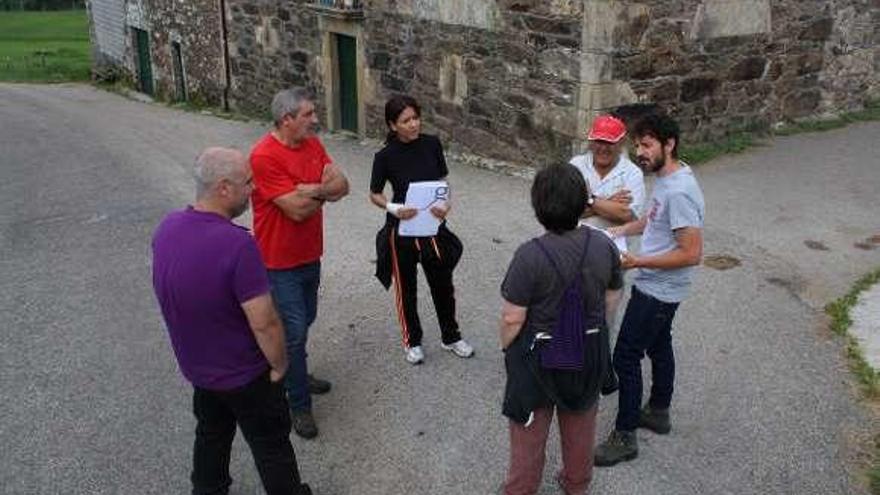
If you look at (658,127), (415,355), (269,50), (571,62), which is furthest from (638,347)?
(269,50)

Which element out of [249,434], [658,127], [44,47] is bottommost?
[44,47]

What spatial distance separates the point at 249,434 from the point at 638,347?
1865mm

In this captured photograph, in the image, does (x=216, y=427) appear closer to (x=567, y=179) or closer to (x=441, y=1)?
(x=567, y=179)

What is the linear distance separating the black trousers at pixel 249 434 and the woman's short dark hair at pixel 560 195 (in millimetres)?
1369

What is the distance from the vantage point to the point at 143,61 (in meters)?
22.7

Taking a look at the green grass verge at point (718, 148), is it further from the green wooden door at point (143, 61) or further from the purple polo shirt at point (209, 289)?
the green wooden door at point (143, 61)

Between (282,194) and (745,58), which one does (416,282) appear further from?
(745,58)

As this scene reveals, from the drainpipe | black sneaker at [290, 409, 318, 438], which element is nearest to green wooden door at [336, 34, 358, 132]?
the drainpipe

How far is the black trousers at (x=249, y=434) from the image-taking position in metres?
3.50

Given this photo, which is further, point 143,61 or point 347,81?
point 143,61

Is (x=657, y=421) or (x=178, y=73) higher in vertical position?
(x=657, y=421)

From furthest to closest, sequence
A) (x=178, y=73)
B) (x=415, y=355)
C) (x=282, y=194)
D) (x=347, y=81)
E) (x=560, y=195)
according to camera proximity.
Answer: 1. (x=178, y=73)
2. (x=347, y=81)
3. (x=415, y=355)
4. (x=282, y=194)
5. (x=560, y=195)

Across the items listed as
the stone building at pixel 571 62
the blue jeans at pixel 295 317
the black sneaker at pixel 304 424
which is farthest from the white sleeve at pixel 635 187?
the stone building at pixel 571 62

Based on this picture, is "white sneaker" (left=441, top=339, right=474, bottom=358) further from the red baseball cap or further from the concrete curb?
the concrete curb
